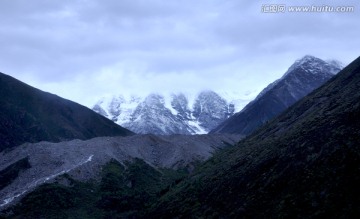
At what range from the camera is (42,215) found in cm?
5803

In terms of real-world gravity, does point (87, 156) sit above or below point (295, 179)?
above

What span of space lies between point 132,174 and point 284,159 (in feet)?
176

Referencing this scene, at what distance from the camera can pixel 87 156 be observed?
91438 mm

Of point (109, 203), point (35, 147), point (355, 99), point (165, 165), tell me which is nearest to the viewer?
point (355, 99)

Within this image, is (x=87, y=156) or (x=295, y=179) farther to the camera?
(x=87, y=156)

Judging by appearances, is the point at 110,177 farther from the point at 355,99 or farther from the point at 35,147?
the point at 355,99

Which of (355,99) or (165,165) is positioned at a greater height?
(355,99)

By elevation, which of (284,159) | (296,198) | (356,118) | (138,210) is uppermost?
(356,118)

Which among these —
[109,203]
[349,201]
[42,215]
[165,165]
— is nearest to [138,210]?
[109,203]

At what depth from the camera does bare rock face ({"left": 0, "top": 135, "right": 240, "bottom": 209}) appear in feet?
240

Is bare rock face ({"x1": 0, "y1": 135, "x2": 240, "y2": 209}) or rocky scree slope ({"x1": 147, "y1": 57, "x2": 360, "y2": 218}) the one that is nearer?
rocky scree slope ({"x1": 147, "y1": 57, "x2": 360, "y2": 218})

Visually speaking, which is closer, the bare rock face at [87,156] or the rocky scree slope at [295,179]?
the rocky scree slope at [295,179]

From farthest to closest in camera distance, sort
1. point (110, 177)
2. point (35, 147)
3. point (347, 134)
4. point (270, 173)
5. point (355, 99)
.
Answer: point (35, 147), point (110, 177), point (355, 99), point (270, 173), point (347, 134)

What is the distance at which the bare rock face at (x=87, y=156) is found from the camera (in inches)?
2874
